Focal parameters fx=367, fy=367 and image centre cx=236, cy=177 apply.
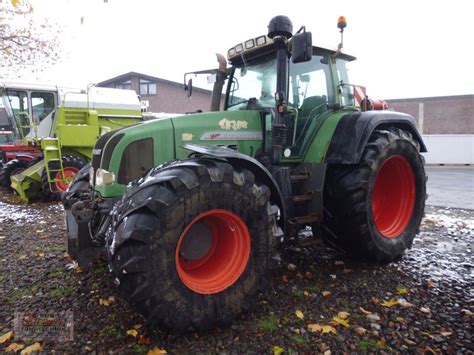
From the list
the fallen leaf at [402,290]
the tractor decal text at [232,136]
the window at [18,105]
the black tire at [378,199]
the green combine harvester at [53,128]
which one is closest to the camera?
the fallen leaf at [402,290]

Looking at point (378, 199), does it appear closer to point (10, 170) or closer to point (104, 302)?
point (104, 302)

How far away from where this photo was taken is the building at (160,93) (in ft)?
91.6

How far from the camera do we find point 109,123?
33.7ft

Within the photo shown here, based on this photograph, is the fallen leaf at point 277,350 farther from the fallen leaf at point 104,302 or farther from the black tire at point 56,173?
the black tire at point 56,173

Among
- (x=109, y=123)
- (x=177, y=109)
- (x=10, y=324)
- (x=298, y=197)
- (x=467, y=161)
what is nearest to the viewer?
(x=10, y=324)

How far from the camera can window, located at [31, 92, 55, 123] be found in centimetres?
1084

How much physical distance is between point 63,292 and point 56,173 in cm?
573

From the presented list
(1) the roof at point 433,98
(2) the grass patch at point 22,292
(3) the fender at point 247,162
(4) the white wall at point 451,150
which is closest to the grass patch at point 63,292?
(2) the grass patch at point 22,292

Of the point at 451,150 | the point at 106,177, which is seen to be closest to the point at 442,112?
the point at 451,150

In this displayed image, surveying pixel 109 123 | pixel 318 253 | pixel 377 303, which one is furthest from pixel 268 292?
pixel 109 123

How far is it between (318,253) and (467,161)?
21752mm

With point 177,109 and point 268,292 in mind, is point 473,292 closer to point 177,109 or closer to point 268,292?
point 268,292

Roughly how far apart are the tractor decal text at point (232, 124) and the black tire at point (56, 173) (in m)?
5.99

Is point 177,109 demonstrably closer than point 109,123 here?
No
